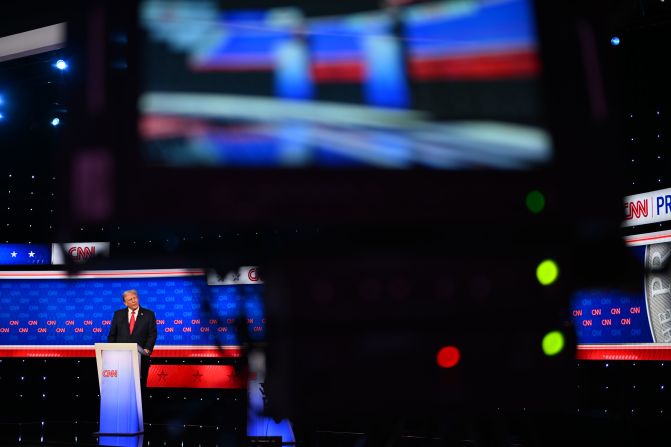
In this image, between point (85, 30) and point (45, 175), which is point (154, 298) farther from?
point (85, 30)

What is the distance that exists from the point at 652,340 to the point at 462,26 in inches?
201

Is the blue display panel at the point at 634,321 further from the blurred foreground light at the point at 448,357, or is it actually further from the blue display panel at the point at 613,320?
the blurred foreground light at the point at 448,357

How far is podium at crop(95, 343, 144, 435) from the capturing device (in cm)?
591

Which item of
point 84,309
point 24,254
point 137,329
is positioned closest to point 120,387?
point 137,329

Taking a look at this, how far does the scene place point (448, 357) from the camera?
2.26ft

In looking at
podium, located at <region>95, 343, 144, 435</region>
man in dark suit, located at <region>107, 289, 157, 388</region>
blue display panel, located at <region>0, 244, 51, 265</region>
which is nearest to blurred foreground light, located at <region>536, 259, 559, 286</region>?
podium, located at <region>95, 343, 144, 435</region>

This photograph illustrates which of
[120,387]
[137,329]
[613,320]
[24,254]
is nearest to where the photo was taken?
[613,320]

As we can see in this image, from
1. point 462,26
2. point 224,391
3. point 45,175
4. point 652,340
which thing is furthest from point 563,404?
point 45,175

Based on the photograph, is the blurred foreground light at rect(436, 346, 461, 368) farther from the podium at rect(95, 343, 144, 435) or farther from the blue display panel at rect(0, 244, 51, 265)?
the blue display panel at rect(0, 244, 51, 265)

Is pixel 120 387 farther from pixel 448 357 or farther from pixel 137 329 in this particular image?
pixel 448 357

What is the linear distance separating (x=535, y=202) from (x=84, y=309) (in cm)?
878


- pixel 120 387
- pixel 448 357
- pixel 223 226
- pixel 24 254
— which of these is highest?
pixel 24 254

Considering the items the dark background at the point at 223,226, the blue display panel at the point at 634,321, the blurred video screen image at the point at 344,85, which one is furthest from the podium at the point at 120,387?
the blurred video screen image at the point at 344,85

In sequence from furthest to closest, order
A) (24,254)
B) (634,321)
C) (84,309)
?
(24,254) < (84,309) < (634,321)
